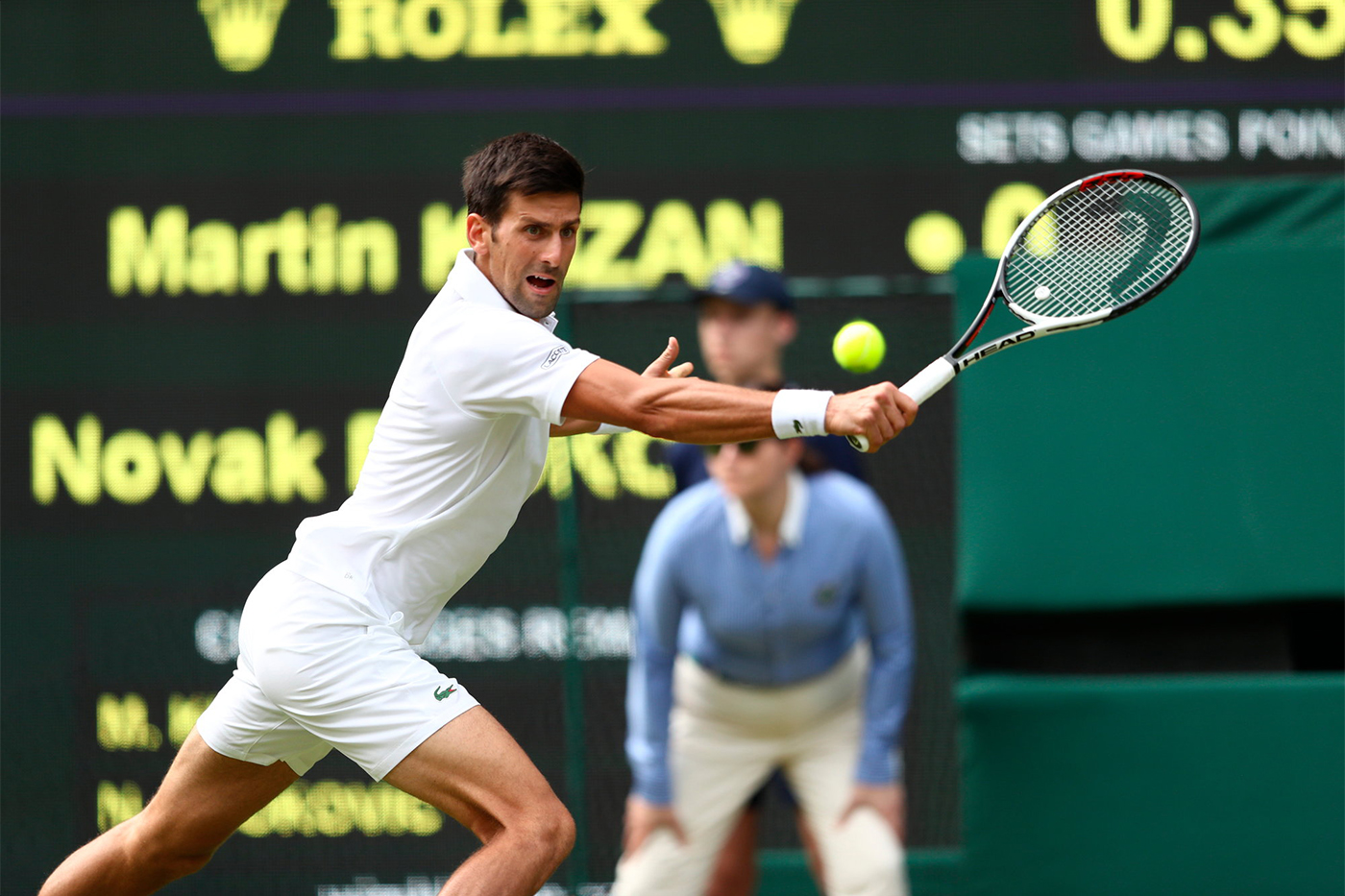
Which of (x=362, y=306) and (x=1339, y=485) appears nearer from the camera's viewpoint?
(x=1339, y=485)

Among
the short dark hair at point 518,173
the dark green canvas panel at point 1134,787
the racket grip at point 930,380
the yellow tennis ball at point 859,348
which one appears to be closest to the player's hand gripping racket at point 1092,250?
the yellow tennis ball at point 859,348

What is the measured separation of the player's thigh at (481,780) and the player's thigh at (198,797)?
0.37 meters

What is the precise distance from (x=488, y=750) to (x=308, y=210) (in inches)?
98.8

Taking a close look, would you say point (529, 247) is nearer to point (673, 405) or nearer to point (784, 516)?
point (673, 405)

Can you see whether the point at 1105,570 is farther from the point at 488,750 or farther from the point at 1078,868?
the point at 488,750

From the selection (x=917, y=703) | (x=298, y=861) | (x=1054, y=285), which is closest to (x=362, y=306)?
(x=298, y=861)

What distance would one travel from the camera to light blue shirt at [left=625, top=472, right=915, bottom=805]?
3828 millimetres

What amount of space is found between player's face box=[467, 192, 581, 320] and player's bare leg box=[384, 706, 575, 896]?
742 millimetres

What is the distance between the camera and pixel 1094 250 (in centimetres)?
331

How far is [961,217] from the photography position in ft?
15.4

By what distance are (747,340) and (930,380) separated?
150cm

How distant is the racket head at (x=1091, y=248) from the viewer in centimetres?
316

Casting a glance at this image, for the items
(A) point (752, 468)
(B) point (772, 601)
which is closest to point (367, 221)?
(A) point (752, 468)

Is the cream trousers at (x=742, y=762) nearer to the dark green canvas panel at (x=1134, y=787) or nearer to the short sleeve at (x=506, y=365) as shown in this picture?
the dark green canvas panel at (x=1134, y=787)
